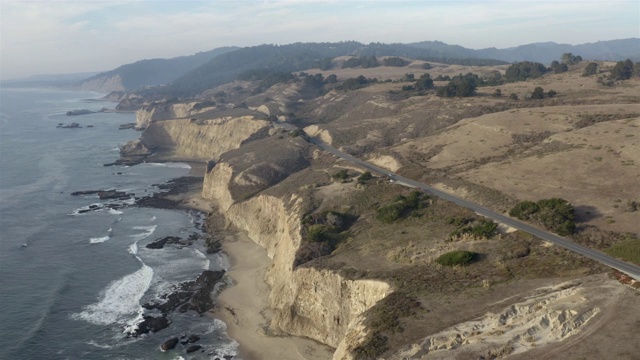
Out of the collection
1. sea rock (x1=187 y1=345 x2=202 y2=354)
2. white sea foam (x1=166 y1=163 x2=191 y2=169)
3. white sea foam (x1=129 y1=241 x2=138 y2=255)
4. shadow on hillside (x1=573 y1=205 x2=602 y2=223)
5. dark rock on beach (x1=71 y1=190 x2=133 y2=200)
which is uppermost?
shadow on hillside (x1=573 y1=205 x2=602 y2=223)

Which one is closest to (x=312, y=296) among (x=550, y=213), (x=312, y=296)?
(x=312, y=296)

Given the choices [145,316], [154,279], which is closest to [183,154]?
[154,279]

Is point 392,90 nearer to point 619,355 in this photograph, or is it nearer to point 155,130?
point 155,130

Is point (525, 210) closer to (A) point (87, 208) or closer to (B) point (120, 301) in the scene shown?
(B) point (120, 301)

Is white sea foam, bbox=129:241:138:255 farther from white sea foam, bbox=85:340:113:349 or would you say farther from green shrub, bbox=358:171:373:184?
green shrub, bbox=358:171:373:184

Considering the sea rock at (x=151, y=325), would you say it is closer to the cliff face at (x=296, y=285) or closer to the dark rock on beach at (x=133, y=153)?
the cliff face at (x=296, y=285)

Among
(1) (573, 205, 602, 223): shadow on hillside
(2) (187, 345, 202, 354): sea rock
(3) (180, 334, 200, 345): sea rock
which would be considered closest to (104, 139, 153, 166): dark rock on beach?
(3) (180, 334, 200, 345): sea rock
